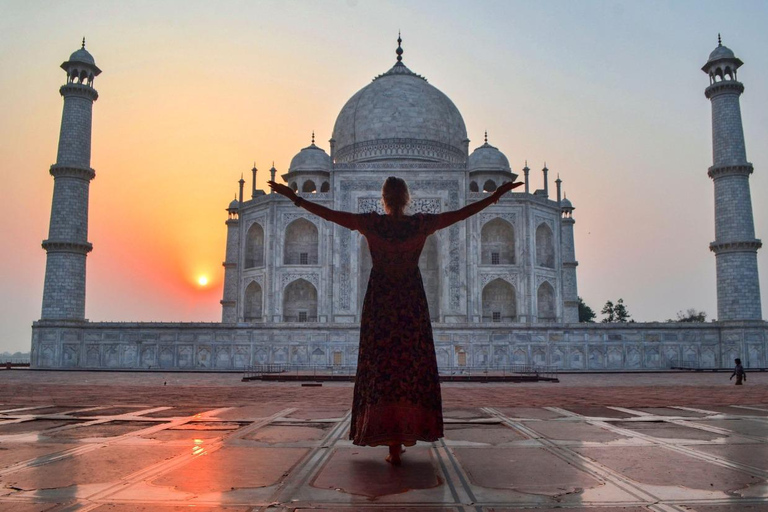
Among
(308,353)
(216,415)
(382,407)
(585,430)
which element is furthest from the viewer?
(308,353)

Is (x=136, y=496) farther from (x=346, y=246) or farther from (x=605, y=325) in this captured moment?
(x=346, y=246)

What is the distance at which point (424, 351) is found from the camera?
3.57 m

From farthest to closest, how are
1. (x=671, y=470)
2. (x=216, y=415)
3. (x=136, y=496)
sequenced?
(x=216, y=415) < (x=671, y=470) < (x=136, y=496)

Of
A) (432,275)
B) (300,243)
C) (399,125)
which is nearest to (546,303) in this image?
(432,275)

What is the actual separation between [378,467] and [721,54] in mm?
26576

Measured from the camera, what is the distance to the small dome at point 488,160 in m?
32.7

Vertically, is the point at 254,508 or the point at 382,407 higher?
the point at 382,407

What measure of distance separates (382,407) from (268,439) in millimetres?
986

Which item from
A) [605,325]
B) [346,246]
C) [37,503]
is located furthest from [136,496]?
[346,246]

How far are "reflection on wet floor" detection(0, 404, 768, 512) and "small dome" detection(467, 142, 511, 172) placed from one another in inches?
1113

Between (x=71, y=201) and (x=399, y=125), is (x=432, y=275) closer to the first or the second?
(x=399, y=125)

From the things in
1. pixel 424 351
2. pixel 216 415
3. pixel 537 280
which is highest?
pixel 537 280

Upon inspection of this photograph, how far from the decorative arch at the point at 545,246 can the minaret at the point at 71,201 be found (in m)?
19.2

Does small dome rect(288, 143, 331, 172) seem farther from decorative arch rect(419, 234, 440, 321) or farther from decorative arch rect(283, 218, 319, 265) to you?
decorative arch rect(419, 234, 440, 321)
